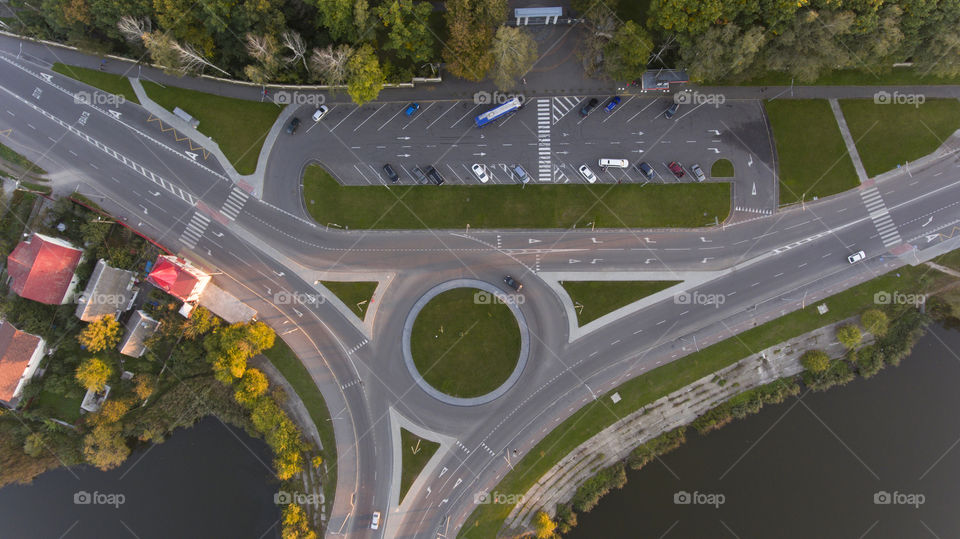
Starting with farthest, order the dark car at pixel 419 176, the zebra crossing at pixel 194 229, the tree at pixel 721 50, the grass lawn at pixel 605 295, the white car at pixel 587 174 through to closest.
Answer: the zebra crossing at pixel 194 229 < the dark car at pixel 419 176 < the grass lawn at pixel 605 295 < the white car at pixel 587 174 < the tree at pixel 721 50

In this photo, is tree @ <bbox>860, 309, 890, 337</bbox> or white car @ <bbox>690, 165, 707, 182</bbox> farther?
white car @ <bbox>690, 165, 707, 182</bbox>

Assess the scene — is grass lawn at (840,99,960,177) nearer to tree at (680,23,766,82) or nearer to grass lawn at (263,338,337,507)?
tree at (680,23,766,82)

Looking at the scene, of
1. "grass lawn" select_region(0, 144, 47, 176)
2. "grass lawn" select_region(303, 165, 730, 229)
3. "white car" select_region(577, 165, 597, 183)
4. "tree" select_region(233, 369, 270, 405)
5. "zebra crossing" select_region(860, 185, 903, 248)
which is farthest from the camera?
"grass lawn" select_region(0, 144, 47, 176)

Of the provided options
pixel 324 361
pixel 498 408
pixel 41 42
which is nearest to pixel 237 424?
pixel 324 361

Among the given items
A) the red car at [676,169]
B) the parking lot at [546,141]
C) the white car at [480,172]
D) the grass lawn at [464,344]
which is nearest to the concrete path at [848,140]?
the parking lot at [546,141]

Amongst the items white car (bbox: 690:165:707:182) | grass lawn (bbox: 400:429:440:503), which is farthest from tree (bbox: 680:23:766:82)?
grass lawn (bbox: 400:429:440:503)

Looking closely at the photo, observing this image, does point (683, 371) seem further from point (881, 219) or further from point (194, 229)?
point (194, 229)

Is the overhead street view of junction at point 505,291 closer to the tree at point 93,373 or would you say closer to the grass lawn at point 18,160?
the grass lawn at point 18,160
